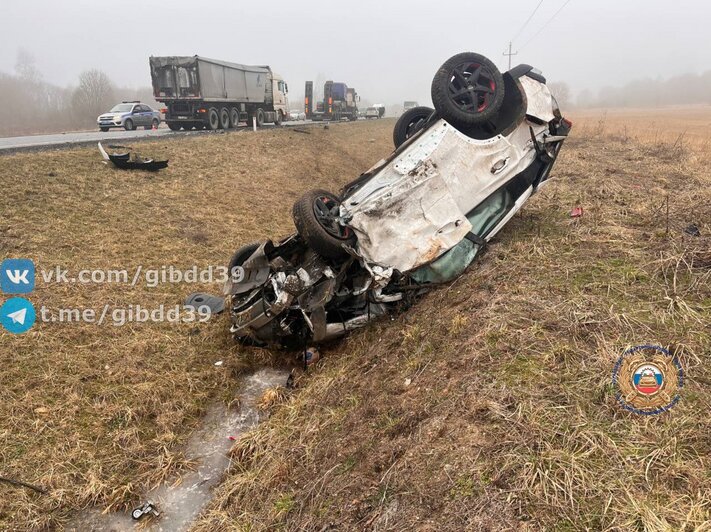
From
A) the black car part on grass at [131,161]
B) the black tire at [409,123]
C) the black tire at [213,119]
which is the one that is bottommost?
the black car part on grass at [131,161]

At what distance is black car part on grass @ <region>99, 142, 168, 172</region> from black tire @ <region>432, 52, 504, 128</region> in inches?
277

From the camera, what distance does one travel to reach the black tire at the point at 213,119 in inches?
665

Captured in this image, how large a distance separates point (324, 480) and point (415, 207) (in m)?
2.70

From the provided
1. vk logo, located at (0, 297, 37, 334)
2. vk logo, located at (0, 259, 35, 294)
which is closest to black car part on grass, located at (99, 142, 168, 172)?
vk logo, located at (0, 259, 35, 294)

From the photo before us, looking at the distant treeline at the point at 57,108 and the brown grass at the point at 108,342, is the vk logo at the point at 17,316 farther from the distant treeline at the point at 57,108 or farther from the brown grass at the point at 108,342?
the distant treeline at the point at 57,108

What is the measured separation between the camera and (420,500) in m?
2.14

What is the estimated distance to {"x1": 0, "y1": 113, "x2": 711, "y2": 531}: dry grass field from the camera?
6.77 feet

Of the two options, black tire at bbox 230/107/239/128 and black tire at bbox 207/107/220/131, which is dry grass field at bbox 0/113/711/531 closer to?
black tire at bbox 207/107/220/131

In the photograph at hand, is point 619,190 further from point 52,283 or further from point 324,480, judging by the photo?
point 52,283

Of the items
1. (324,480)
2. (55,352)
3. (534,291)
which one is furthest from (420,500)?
(55,352)

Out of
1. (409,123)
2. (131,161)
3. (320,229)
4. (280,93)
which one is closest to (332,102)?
(280,93)

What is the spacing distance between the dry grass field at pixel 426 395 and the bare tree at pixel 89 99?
3845 centimetres

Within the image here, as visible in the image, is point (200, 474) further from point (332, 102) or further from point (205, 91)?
point (332, 102)

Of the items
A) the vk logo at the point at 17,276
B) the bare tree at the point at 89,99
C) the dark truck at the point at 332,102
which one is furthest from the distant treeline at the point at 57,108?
the vk logo at the point at 17,276
